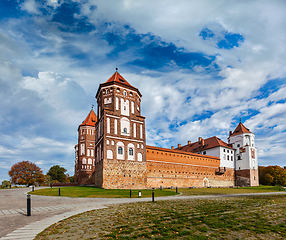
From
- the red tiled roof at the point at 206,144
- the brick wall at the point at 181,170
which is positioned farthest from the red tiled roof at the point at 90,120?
the red tiled roof at the point at 206,144

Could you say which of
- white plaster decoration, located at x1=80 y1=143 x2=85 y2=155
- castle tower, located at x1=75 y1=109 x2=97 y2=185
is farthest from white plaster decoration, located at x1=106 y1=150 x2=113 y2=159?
white plaster decoration, located at x1=80 y1=143 x2=85 y2=155

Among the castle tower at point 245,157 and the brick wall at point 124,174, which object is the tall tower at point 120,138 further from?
the castle tower at point 245,157

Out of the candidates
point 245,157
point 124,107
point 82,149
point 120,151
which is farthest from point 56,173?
point 245,157

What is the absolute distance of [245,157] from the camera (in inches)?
2489

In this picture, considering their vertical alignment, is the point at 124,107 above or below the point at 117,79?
below

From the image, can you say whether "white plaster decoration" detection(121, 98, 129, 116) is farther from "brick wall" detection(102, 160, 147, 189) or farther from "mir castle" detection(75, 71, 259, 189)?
"brick wall" detection(102, 160, 147, 189)

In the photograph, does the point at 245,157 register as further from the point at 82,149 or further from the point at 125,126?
the point at 82,149

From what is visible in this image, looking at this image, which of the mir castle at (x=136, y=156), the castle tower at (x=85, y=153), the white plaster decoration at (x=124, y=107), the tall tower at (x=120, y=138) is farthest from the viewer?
the castle tower at (x=85, y=153)

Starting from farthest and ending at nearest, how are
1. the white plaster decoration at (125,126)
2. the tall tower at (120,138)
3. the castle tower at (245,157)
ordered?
the castle tower at (245,157), the white plaster decoration at (125,126), the tall tower at (120,138)

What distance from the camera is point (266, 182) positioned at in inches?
2857

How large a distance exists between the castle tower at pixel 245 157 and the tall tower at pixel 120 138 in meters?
40.7

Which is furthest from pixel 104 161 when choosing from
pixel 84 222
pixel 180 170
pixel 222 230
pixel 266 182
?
pixel 266 182

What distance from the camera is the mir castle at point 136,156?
34.8 m

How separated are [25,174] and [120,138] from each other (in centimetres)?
2978
